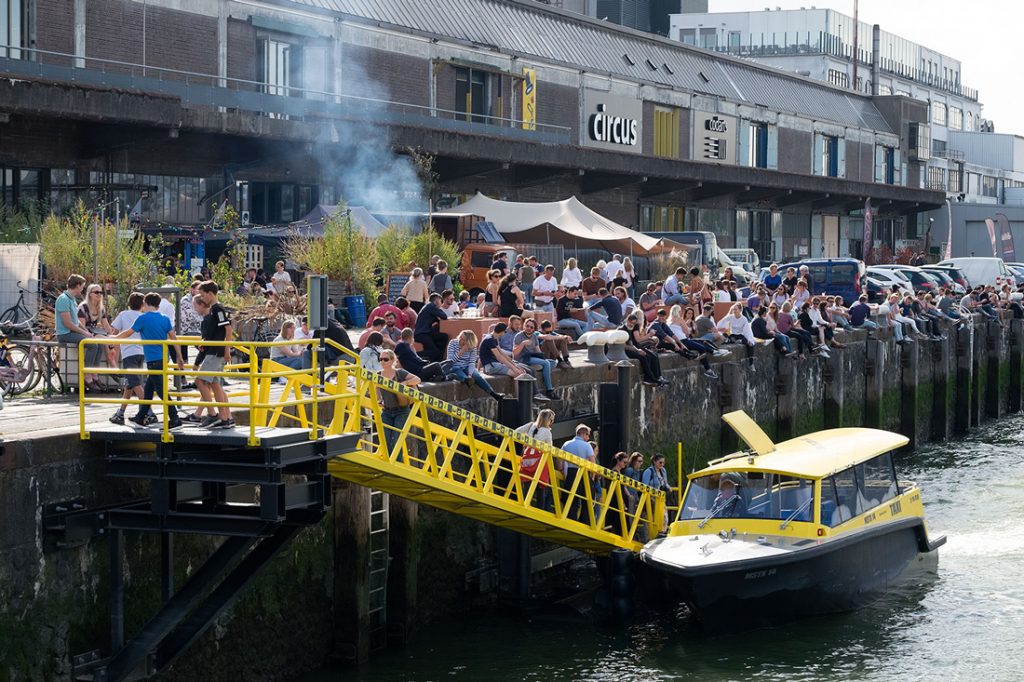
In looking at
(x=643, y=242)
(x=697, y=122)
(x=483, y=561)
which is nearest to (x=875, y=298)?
(x=643, y=242)

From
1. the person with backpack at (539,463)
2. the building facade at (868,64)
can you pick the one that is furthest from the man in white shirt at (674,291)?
the building facade at (868,64)

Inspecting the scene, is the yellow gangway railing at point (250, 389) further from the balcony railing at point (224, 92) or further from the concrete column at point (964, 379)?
the concrete column at point (964, 379)

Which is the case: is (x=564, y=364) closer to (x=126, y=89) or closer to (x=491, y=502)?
(x=491, y=502)

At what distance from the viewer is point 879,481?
20047mm

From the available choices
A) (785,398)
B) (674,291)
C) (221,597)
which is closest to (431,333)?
(221,597)

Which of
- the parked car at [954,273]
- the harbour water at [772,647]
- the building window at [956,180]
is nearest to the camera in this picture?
the harbour water at [772,647]

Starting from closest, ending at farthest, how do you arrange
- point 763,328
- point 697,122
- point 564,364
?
point 564,364
point 763,328
point 697,122

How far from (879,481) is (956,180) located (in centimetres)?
8692

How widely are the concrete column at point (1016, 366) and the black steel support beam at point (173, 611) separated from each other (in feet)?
114

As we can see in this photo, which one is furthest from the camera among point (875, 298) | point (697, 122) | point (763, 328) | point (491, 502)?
point (697, 122)

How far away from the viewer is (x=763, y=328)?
28.9 metres

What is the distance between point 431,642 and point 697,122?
46872 mm

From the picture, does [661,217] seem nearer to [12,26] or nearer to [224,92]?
[224,92]

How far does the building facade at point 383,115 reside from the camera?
33.7 meters
